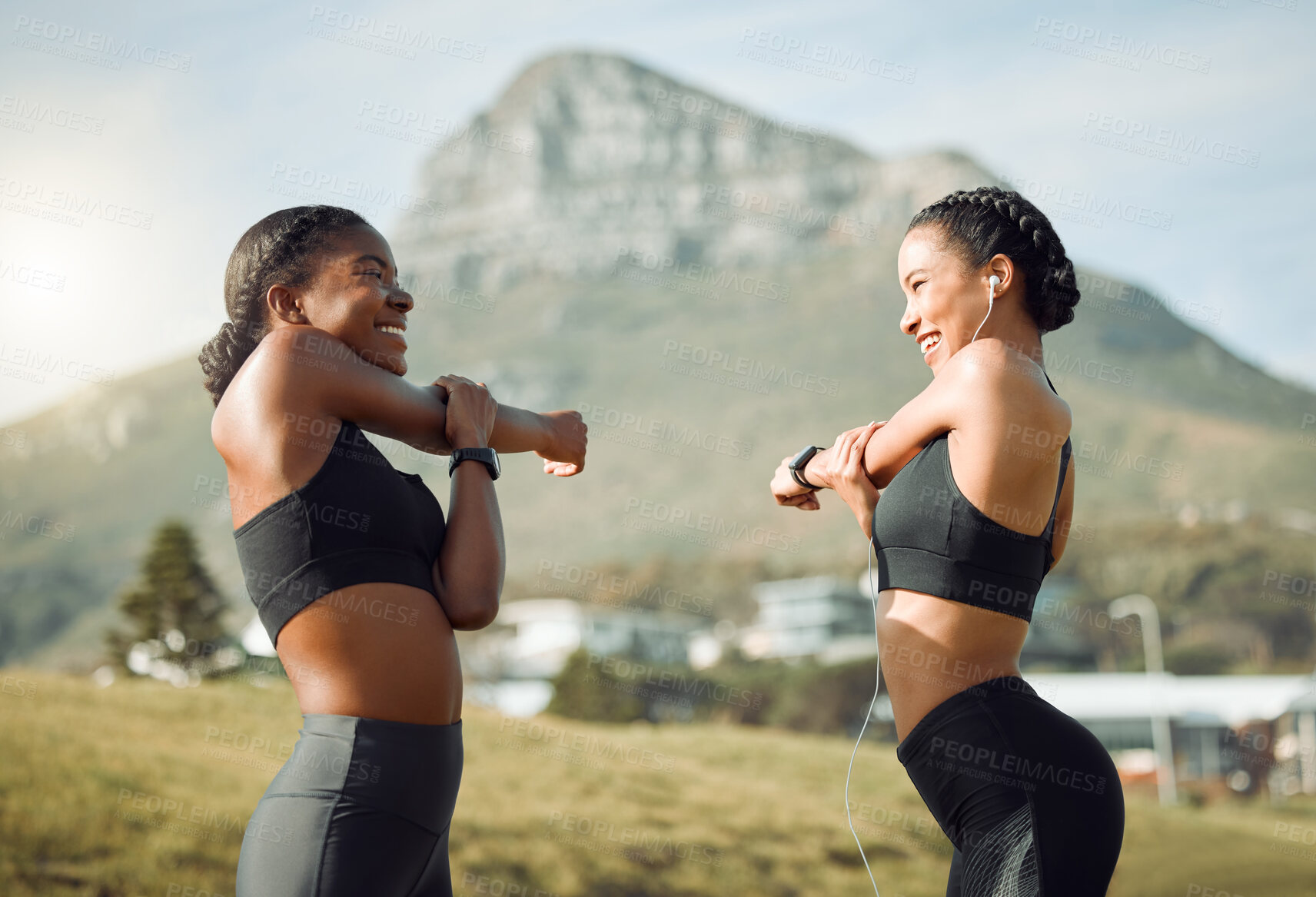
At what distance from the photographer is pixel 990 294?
8.93 ft

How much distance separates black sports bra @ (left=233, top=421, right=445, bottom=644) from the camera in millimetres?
2291

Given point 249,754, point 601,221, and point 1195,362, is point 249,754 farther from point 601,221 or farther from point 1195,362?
point 601,221

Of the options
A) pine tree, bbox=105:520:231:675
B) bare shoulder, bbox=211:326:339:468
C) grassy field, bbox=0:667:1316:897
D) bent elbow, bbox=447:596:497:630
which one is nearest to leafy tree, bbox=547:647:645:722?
pine tree, bbox=105:520:231:675

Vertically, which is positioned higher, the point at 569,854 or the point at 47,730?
the point at 47,730

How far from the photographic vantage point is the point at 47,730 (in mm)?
10062

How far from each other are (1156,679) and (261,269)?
43.6 metres

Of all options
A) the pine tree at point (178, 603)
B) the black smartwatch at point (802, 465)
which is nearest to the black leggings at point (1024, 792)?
the black smartwatch at point (802, 465)

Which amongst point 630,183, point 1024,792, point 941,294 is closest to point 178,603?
point 941,294

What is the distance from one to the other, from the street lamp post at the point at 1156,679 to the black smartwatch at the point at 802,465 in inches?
777

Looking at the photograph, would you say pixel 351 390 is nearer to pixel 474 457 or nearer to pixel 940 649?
pixel 474 457

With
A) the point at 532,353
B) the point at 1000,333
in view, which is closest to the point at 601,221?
the point at 532,353

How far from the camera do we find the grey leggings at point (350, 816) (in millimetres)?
2137

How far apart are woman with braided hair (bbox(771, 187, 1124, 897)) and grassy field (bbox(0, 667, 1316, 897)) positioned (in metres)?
7.77

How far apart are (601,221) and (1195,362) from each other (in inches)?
3119
